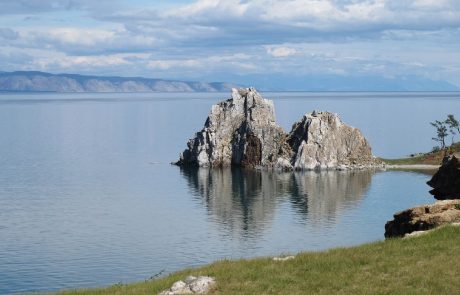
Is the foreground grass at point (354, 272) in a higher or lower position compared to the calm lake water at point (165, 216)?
higher

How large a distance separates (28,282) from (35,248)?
1853cm

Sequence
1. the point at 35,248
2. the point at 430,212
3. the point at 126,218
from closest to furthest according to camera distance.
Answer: the point at 430,212, the point at 35,248, the point at 126,218

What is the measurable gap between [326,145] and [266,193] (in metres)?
46.5

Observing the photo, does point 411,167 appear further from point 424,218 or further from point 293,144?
point 424,218

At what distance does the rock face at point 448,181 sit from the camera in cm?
6806

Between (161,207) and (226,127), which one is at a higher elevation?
(226,127)

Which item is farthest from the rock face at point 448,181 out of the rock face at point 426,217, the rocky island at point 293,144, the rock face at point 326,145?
the rocky island at point 293,144

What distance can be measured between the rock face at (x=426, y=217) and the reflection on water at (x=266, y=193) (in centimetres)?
5715

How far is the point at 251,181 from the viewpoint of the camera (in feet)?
560

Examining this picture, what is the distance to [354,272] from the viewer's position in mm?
37219

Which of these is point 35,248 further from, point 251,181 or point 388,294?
point 251,181

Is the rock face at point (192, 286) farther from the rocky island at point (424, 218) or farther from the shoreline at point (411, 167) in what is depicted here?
the shoreline at point (411, 167)

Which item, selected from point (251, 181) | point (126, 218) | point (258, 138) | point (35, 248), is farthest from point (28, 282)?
point (258, 138)

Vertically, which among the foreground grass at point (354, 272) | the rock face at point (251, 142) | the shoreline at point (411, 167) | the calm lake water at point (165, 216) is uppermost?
the rock face at point (251, 142)
